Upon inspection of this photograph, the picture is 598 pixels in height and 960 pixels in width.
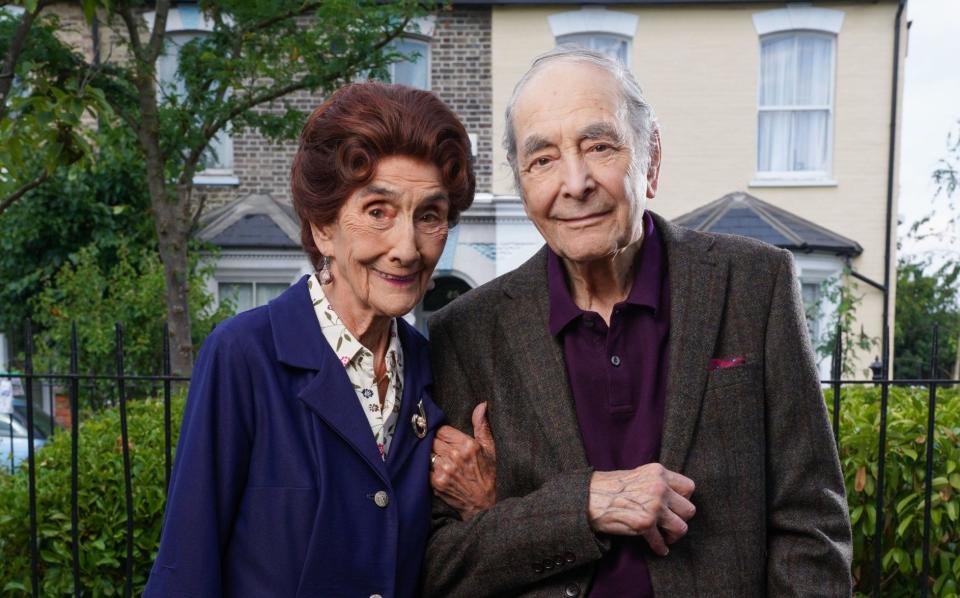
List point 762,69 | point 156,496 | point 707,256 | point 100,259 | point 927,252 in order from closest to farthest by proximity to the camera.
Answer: point 707,256, point 156,496, point 100,259, point 762,69, point 927,252

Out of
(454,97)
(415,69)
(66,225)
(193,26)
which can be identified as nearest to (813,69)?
(454,97)

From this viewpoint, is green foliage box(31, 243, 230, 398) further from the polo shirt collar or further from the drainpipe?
→ the drainpipe

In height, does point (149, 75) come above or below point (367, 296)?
above

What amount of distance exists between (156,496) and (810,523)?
2599mm

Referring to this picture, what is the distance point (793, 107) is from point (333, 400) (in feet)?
38.1

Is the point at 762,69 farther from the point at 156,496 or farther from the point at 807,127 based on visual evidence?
the point at 156,496

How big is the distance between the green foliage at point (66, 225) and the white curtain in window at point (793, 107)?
8411mm

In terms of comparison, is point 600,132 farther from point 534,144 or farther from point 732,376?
point 732,376

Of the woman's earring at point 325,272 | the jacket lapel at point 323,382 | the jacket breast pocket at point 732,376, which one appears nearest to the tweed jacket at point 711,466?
the jacket breast pocket at point 732,376

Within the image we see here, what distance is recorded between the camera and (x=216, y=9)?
7.28 meters

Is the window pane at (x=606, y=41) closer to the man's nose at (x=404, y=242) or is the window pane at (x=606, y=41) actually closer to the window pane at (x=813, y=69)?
the window pane at (x=813, y=69)

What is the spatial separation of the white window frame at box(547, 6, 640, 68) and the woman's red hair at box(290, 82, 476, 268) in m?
10.5

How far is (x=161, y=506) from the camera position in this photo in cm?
358

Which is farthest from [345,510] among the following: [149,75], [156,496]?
[149,75]
